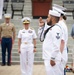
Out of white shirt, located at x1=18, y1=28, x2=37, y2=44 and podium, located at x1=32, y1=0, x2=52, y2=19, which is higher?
white shirt, located at x1=18, y1=28, x2=37, y2=44

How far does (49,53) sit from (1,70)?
6061mm

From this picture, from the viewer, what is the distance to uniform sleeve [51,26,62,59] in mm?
7219

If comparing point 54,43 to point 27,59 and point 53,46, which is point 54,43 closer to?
point 53,46

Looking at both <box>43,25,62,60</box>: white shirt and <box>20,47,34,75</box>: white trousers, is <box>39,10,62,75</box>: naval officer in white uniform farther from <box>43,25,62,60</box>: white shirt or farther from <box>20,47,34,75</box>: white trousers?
<box>20,47,34,75</box>: white trousers

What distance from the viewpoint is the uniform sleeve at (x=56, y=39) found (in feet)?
23.7

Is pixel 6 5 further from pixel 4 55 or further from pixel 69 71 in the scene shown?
pixel 69 71

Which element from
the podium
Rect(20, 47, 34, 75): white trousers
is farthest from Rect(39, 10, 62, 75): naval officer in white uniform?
the podium

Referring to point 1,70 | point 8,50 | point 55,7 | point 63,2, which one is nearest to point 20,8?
point 63,2

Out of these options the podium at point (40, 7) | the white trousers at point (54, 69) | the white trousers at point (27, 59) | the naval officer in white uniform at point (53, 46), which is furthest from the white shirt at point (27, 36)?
the podium at point (40, 7)

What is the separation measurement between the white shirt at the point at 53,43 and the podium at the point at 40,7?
15453mm

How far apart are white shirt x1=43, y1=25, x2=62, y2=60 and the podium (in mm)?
15453

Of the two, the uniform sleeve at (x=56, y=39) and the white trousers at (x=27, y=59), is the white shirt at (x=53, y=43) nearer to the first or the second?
the uniform sleeve at (x=56, y=39)

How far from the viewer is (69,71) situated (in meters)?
12.6

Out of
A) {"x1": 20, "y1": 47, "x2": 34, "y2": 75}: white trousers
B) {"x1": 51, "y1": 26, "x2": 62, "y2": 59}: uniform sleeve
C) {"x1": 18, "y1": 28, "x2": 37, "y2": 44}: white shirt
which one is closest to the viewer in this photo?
{"x1": 51, "y1": 26, "x2": 62, "y2": 59}: uniform sleeve
